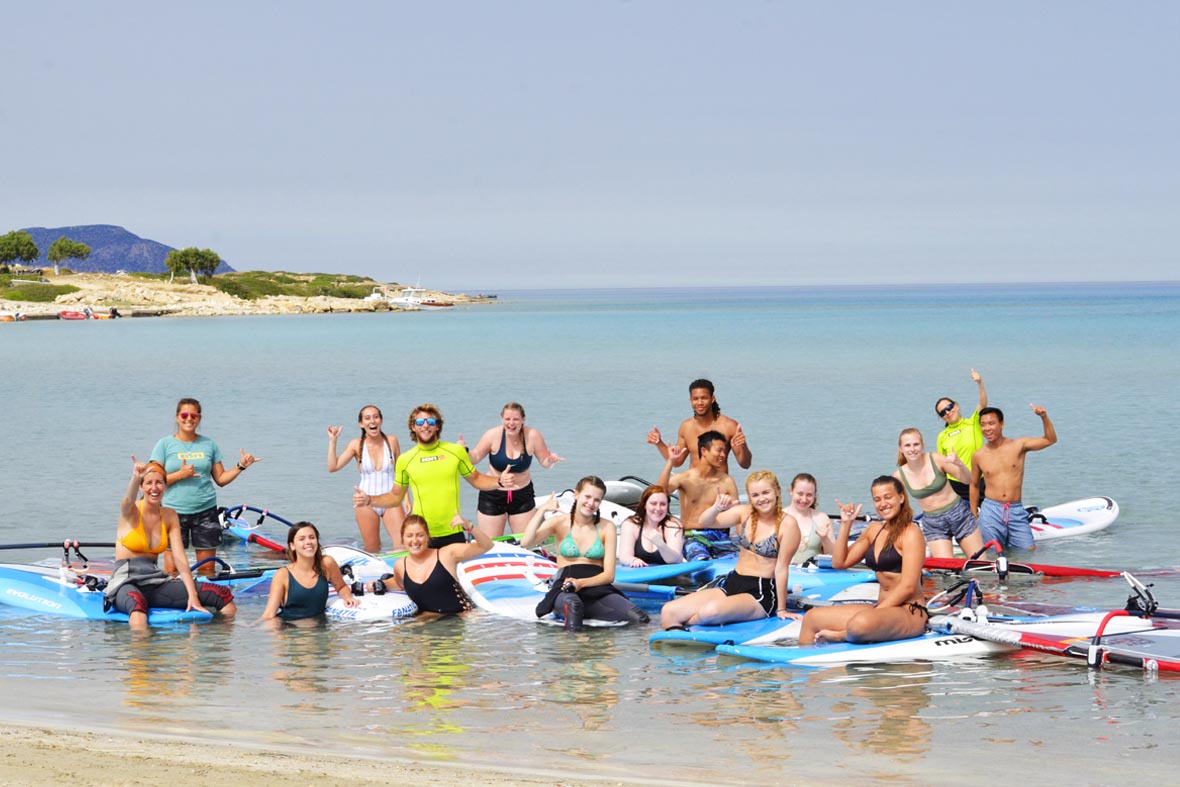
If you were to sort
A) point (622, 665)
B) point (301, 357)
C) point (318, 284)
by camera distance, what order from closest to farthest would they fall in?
point (622, 665), point (301, 357), point (318, 284)

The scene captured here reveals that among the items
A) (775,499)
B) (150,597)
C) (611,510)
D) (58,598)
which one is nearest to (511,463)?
(611,510)

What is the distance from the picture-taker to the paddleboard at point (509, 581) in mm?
11680

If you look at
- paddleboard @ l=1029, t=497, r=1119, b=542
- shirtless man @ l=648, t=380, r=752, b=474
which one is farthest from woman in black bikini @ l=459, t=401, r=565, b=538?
paddleboard @ l=1029, t=497, r=1119, b=542

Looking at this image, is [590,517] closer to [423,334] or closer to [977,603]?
[977,603]

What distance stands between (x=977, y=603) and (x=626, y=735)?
3.85m

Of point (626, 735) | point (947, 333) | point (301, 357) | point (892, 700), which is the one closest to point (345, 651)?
point (626, 735)

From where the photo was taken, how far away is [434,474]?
1205 cm

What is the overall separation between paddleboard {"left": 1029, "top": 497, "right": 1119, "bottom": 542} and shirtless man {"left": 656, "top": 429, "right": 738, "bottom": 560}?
4463 mm

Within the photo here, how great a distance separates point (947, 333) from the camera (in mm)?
90375

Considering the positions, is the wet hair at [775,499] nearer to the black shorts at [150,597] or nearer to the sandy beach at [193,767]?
the sandy beach at [193,767]

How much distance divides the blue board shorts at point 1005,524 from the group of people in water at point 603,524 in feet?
0.07

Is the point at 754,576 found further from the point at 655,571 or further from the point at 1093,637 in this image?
the point at 1093,637

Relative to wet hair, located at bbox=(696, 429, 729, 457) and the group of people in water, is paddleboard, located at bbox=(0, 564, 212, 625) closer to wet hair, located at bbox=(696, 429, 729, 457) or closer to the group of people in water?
the group of people in water

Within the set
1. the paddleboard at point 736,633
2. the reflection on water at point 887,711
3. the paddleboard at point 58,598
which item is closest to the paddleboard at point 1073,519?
the paddleboard at point 736,633
